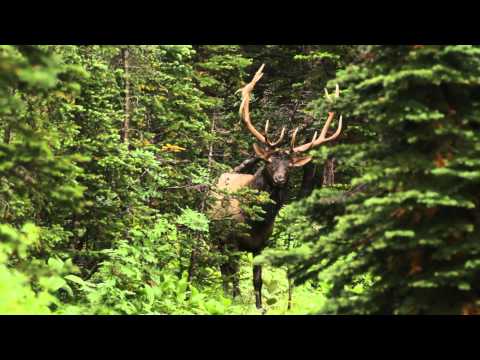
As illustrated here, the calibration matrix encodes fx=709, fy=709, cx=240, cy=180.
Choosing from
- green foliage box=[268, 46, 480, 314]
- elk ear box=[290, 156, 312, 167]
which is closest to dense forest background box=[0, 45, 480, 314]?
green foliage box=[268, 46, 480, 314]

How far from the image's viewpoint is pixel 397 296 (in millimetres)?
6211

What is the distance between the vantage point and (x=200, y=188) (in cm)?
1152

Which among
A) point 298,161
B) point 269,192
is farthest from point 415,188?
point 269,192

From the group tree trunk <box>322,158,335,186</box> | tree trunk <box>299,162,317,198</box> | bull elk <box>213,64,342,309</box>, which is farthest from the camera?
tree trunk <box>299,162,317,198</box>

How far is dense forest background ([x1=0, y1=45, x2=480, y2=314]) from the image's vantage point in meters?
5.89

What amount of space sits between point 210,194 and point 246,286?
278 centimetres

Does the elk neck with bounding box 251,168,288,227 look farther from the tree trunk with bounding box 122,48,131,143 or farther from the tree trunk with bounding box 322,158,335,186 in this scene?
the tree trunk with bounding box 122,48,131,143

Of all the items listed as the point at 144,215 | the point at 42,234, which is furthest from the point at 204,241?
the point at 42,234

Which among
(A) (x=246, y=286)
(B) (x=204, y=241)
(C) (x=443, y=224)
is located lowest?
(A) (x=246, y=286)

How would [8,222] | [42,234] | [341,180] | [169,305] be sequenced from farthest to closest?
[341,180] → [169,305] → [42,234] → [8,222]

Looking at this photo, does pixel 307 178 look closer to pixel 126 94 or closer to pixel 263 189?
pixel 263 189

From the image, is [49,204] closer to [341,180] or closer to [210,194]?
[210,194]

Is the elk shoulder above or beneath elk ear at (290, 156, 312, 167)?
beneath
